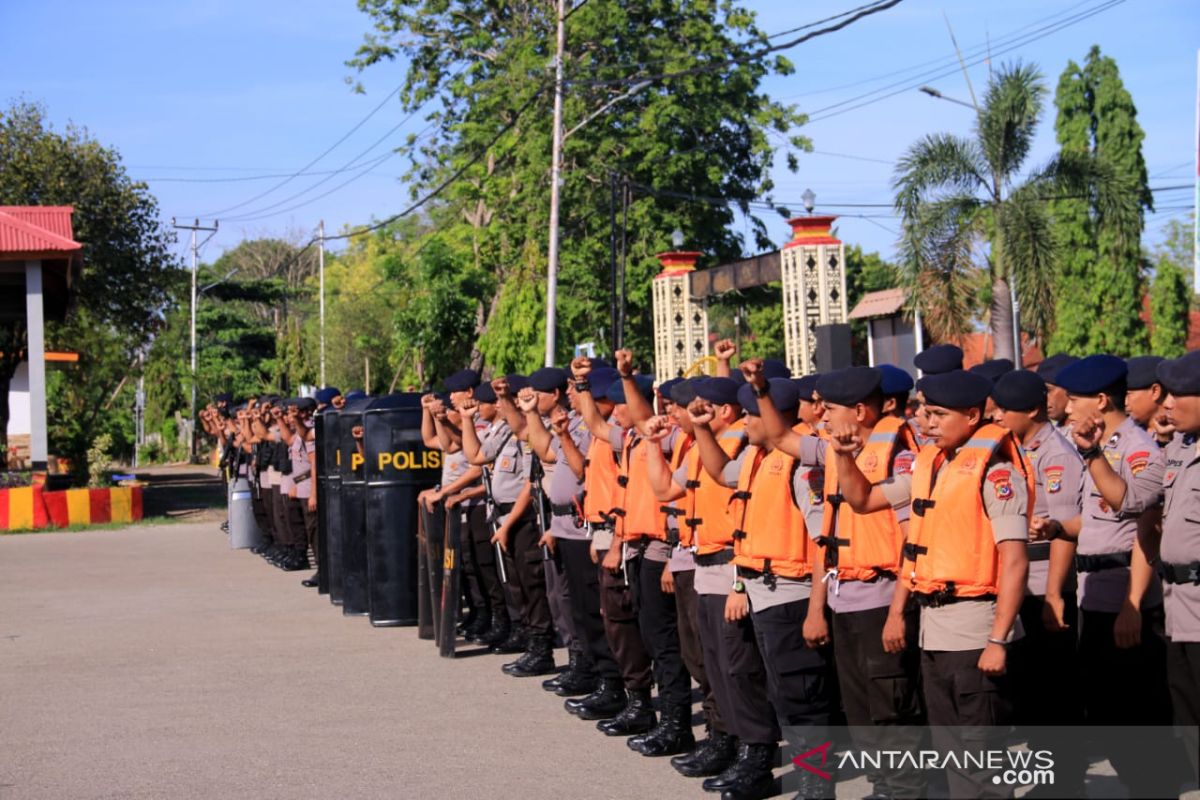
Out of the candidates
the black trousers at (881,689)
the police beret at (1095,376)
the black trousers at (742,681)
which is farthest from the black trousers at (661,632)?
the police beret at (1095,376)

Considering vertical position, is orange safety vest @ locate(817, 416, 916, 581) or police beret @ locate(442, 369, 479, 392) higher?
police beret @ locate(442, 369, 479, 392)

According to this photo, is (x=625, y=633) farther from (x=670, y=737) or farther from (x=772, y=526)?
(x=772, y=526)

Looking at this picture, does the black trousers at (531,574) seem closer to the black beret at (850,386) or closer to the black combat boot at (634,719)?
the black combat boot at (634,719)

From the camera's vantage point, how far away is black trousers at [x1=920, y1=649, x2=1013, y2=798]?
530 cm

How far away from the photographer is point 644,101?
37531 millimetres

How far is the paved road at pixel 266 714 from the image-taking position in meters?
7.26

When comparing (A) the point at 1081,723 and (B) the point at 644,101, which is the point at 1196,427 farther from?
(B) the point at 644,101

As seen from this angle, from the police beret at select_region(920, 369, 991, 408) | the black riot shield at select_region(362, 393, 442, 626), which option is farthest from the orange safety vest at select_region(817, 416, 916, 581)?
the black riot shield at select_region(362, 393, 442, 626)

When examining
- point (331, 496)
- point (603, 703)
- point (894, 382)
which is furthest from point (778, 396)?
point (331, 496)

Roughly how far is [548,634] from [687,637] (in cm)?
280

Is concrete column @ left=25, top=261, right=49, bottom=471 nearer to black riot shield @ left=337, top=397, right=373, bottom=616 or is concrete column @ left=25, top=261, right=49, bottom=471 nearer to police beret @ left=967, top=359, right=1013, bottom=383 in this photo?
black riot shield @ left=337, top=397, right=373, bottom=616

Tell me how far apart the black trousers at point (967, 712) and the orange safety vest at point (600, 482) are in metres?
3.39

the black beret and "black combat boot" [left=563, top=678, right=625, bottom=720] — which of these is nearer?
the black beret

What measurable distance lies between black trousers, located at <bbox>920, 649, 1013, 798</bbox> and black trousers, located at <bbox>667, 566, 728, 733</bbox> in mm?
2054
